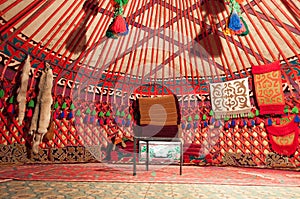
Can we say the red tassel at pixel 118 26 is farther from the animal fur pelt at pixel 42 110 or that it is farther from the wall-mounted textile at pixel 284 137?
the wall-mounted textile at pixel 284 137

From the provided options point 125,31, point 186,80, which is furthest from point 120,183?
point 186,80

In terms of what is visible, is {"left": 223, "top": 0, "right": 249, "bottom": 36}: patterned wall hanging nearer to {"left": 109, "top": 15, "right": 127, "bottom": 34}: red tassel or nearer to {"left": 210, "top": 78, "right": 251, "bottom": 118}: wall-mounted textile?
{"left": 109, "top": 15, "right": 127, "bottom": 34}: red tassel

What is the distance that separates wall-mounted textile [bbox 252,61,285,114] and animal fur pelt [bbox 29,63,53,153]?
2.76 metres

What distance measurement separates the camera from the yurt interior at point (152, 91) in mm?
2352

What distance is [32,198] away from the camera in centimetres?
126

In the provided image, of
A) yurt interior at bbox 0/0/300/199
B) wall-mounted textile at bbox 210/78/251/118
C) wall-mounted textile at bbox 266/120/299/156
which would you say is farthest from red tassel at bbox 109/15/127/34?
wall-mounted textile at bbox 266/120/299/156

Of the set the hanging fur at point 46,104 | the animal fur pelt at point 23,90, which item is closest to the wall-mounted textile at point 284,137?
the hanging fur at point 46,104

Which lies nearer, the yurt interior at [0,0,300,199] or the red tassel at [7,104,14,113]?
the yurt interior at [0,0,300,199]

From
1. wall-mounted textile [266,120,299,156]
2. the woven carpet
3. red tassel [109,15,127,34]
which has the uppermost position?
red tassel [109,15,127,34]

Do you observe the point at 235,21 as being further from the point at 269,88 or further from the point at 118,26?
the point at 269,88

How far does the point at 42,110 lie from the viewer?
299 centimetres

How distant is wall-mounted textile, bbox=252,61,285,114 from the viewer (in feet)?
10.1

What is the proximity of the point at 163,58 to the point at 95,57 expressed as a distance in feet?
3.55

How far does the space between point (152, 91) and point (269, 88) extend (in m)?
1.96
